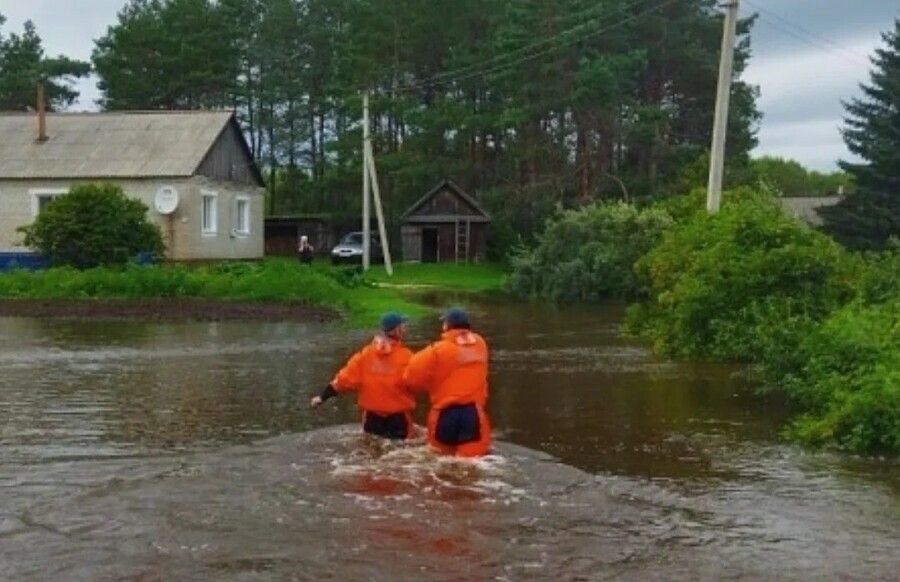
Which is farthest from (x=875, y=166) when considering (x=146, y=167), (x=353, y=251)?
(x=146, y=167)

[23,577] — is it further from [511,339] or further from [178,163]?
[178,163]

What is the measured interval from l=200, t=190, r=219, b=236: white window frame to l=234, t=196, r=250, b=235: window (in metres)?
2.50

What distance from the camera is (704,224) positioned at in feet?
66.0

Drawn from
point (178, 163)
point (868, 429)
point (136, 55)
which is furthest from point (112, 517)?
point (136, 55)

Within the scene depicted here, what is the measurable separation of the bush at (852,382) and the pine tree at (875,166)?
111 ft

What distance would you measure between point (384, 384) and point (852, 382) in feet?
15.8

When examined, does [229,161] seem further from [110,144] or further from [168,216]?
[168,216]

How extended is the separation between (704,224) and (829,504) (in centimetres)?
1133

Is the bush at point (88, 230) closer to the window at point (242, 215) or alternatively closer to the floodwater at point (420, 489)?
the window at point (242, 215)

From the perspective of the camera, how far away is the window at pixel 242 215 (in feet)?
159

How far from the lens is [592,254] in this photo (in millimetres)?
37625

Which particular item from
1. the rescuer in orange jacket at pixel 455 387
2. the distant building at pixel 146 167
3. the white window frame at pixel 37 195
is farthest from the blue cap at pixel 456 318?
the white window frame at pixel 37 195

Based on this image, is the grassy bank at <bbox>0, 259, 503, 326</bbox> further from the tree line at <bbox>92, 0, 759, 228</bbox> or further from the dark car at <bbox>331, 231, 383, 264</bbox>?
the tree line at <bbox>92, 0, 759, 228</bbox>

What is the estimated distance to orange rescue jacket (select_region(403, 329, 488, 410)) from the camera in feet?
35.1
